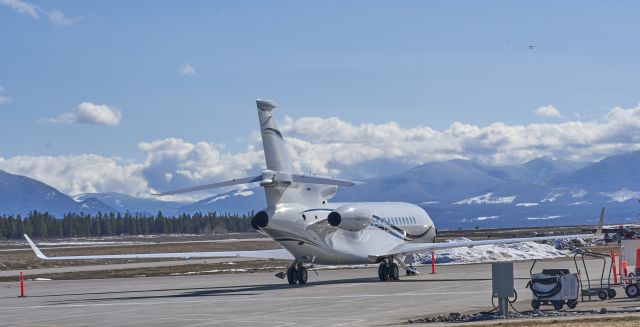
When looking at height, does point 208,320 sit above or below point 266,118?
below

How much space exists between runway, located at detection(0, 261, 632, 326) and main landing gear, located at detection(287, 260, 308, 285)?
2.58 ft

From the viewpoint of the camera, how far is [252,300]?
38.4 meters

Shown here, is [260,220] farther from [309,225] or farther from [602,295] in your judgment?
[602,295]

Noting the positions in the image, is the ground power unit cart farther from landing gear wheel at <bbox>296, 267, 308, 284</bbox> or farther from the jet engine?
landing gear wheel at <bbox>296, 267, 308, 284</bbox>

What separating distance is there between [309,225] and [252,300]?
23.6 feet

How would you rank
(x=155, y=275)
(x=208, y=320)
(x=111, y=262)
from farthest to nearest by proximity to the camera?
(x=111, y=262) < (x=155, y=275) < (x=208, y=320)

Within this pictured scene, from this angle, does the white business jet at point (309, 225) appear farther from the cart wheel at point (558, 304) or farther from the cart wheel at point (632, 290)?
the cart wheel at point (558, 304)

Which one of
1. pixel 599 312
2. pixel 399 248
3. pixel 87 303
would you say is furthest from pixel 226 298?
pixel 599 312

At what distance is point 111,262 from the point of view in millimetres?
82438

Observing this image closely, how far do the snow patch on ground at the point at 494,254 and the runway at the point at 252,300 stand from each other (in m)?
8.82

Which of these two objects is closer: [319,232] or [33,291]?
[319,232]

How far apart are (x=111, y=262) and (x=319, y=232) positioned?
40288 mm

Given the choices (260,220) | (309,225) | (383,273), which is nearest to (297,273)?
(309,225)

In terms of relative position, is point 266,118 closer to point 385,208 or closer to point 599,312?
point 385,208
